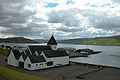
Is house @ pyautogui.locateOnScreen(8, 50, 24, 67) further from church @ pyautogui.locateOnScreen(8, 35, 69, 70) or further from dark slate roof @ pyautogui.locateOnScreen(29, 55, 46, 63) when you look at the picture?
dark slate roof @ pyautogui.locateOnScreen(29, 55, 46, 63)

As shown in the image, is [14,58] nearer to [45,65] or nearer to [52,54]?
[45,65]

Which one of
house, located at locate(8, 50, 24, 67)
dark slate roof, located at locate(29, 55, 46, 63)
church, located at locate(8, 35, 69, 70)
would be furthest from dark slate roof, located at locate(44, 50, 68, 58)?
house, located at locate(8, 50, 24, 67)

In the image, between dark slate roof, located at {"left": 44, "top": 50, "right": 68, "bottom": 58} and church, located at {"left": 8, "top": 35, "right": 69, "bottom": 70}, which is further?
dark slate roof, located at {"left": 44, "top": 50, "right": 68, "bottom": 58}

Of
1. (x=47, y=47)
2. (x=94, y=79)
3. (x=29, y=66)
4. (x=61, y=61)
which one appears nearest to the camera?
(x=94, y=79)

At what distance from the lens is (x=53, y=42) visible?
59.8m

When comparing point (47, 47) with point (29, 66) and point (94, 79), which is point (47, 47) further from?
point (94, 79)

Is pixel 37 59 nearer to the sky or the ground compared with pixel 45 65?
nearer to the sky

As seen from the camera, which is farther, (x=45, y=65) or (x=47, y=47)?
(x=47, y=47)

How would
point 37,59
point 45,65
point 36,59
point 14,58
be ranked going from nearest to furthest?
point 36,59
point 37,59
point 45,65
point 14,58

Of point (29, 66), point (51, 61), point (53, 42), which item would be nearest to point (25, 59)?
point (29, 66)

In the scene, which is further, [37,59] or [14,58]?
[14,58]

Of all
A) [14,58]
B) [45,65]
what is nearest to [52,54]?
[45,65]

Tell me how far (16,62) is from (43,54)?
7.38 m

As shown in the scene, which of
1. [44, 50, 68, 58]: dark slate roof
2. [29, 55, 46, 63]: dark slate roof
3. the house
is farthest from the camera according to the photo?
[44, 50, 68, 58]: dark slate roof
